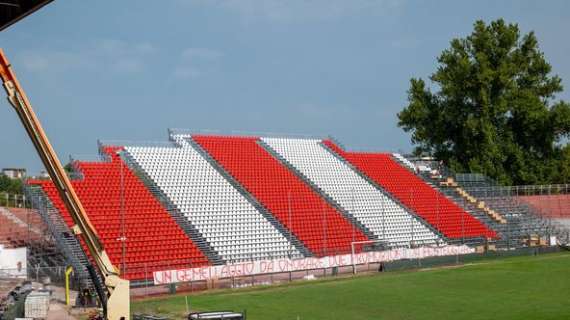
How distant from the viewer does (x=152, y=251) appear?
31.4 meters

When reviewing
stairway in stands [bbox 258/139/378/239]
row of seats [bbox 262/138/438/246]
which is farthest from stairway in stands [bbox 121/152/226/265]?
row of seats [bbox 262/138/438/246]

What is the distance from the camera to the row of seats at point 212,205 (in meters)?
34.6

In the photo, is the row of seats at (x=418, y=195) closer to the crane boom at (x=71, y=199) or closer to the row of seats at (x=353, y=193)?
the row of seats at (x=353, y=193)

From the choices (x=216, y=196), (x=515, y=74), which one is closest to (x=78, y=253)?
(x=216, y=196)

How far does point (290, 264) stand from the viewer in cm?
3288

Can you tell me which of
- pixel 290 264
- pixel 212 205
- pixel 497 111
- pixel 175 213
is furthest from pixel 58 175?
pixel 497 111

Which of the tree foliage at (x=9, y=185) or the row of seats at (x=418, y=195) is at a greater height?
the tree foliage at (x=9, y=185)

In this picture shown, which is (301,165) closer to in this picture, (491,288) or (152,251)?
(152,251)

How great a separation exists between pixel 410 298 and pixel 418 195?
22447 millimetres

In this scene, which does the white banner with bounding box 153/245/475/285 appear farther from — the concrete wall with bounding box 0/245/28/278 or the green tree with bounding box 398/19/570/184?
the green tree with bounding box 398/19/570/184

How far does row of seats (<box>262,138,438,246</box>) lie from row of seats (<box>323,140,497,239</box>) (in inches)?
45.7

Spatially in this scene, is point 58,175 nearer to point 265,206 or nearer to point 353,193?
point 265,206

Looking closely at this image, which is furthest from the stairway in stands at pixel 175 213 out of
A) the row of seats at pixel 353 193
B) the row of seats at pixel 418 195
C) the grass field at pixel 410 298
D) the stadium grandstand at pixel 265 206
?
the row of seats at pixel 418 195

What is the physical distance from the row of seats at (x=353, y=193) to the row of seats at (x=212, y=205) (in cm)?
670
